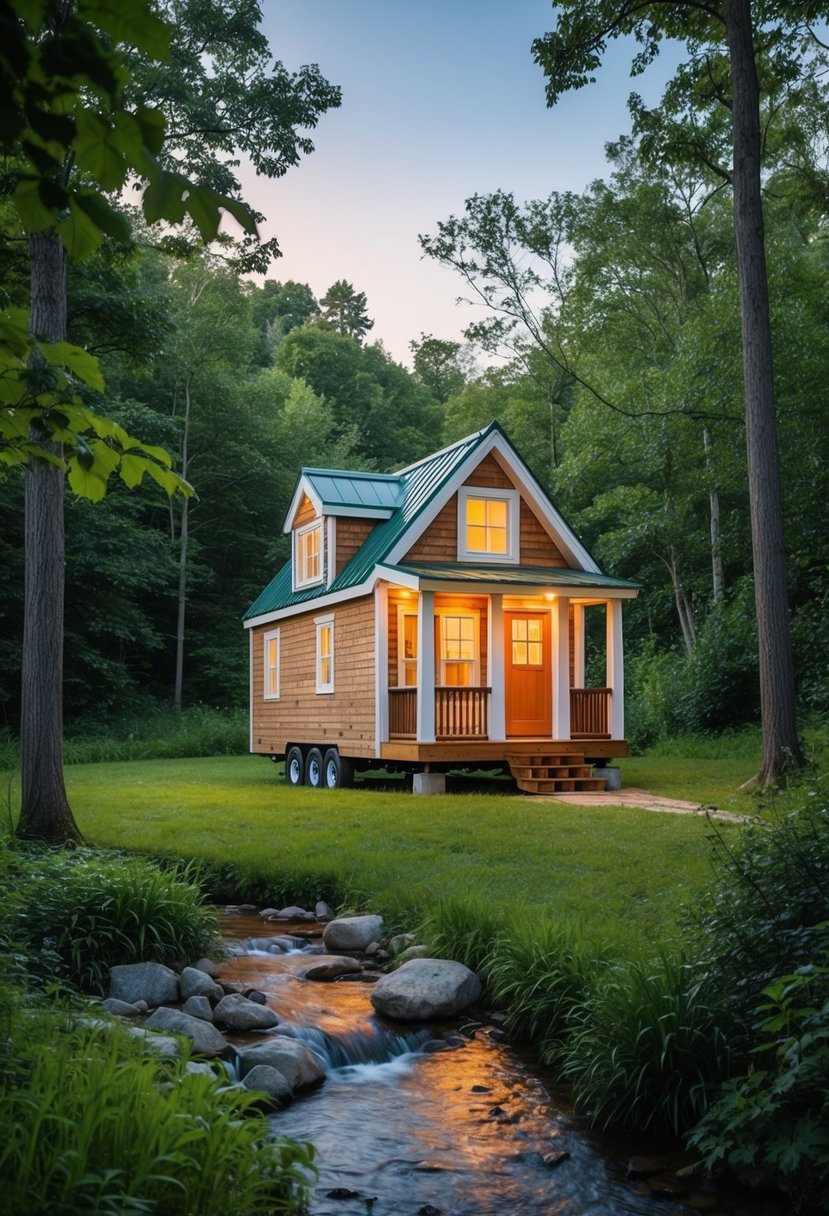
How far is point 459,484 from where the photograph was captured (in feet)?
58.6

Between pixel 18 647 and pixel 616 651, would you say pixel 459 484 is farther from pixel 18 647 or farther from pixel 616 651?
pixel 18 647

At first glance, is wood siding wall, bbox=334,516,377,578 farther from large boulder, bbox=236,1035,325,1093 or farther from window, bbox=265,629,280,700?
large boulder, bbox=236,1035,325,1093

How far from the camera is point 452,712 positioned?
16.2 metres

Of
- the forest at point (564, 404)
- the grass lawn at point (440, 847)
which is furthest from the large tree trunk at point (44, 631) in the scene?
the forest at point (564, 404)

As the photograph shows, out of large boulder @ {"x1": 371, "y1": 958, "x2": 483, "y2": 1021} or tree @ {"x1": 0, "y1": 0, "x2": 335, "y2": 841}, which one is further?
large boulder @ {"x1": 371, "y1": 958, "x2": 483, "y2": 1021}

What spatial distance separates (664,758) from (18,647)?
15.9 m

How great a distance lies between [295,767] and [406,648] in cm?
392

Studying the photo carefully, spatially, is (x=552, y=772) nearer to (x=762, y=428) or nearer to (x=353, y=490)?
(x=762, y=428)

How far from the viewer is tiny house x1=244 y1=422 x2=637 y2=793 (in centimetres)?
1623

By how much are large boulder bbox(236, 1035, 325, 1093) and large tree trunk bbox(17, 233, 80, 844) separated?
16.2ft

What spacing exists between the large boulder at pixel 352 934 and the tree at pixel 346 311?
58.9 m

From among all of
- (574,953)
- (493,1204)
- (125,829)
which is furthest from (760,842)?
(125,829)

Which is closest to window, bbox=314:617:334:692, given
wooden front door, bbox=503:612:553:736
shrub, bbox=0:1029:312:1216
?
wooden front door, bbox=503:612:553:736

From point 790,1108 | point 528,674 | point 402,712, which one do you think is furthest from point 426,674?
point 790,1108
